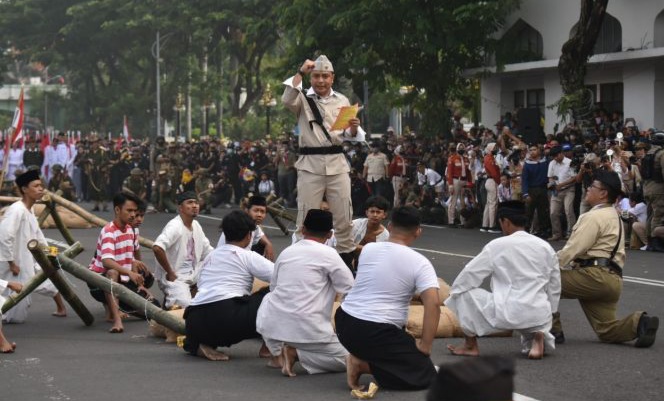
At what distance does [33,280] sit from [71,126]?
64.3m

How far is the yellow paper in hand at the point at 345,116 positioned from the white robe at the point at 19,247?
2.82m

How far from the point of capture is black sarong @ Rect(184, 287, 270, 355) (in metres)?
9.79

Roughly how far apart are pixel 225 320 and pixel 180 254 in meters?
2.46

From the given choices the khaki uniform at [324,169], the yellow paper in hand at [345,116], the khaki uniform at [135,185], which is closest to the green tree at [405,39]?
the khaki uniform at [135,185]

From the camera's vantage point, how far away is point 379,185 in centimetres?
2986

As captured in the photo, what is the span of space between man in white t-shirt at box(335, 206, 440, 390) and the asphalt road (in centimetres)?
15

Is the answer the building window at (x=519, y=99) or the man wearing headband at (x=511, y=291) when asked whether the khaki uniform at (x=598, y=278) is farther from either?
the building window at (x=519, y=99)

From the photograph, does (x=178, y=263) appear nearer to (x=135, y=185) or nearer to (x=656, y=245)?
(x=656, y=245)

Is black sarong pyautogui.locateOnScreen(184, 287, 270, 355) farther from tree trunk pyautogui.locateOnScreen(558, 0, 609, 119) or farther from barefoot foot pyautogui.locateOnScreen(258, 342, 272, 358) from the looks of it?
tree trunk pyautogui.locateOnScreen(558, 0, 609, 119)

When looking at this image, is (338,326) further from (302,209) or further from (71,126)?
(71,126)

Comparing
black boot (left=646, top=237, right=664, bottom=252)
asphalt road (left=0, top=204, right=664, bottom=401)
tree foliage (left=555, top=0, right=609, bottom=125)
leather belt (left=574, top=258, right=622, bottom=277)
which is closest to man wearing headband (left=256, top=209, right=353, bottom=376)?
asphalt road (left=0, top=204, right=664, bottom=401)

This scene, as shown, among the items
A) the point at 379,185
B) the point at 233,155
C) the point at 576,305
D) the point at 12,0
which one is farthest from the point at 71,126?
the point at 576,305

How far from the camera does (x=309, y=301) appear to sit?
912 cm

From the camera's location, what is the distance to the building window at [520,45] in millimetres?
31969
